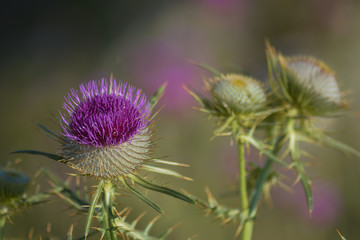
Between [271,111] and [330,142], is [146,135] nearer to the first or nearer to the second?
[271,111]

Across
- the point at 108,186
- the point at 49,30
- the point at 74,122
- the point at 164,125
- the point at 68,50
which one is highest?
the point at 49,30

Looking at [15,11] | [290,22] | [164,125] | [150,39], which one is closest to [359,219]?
[164,125]

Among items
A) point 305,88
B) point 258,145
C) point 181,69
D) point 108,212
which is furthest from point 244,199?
point 181,69

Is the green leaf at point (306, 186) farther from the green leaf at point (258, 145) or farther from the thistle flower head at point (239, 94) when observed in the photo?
the thistle flower head at point (239, 94)

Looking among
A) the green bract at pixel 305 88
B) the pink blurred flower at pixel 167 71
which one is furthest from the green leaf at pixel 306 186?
the pink blurred flower at pixel 167 71

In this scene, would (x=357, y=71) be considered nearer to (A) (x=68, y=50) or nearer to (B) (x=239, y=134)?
(B) (x=239, y=134)

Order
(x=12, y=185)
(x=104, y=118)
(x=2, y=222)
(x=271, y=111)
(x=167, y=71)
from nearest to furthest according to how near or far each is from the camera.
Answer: (x=104, y=118) → (x=2, y=222) → (x=12, y=185) → (x=271, y=111) → (x=167, y=71)
